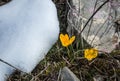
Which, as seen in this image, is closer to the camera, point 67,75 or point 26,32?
point 67,75

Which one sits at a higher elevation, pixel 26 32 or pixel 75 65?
pixel 26 32

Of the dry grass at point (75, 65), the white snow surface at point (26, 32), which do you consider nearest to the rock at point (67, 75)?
the dry grass at point (75, 65)

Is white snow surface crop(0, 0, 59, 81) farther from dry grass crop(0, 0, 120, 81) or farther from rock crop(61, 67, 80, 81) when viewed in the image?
rock crop(61, 67, 80, 81)

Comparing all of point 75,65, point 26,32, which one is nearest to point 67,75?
point 75,65

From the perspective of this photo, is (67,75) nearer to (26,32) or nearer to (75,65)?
(75,65)

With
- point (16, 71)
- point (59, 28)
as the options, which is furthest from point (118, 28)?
point (16, 71)

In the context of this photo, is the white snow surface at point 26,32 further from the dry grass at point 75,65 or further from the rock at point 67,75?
the rock at point 67,75
